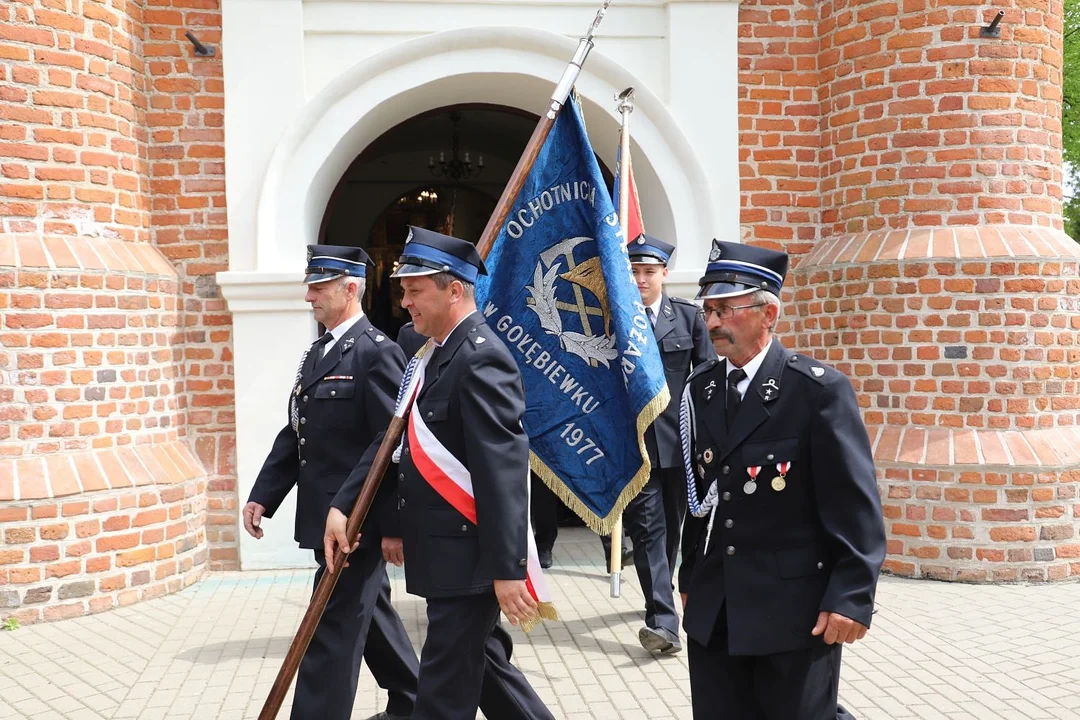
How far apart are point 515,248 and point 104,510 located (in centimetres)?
323

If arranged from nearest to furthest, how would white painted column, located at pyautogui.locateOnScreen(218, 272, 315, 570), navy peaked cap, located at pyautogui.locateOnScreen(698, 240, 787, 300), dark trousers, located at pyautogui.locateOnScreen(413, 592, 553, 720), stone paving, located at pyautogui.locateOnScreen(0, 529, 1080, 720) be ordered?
navy peaked cap, located at pyautogui.locateOnScreen(698, 240, 787, 300)
dark trousers, located at pyautogui.locateOnScreen(413, 592, 553, 720)
stone paving, located at pyautogui.locateOnScreen(0, 529, 1080, 720)
white painted column, located at pyautogui.locateOnScreen(218, 272, 315, 570)

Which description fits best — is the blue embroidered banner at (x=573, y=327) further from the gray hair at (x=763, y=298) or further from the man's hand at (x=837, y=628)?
the man's hand at (x=837, y=628)

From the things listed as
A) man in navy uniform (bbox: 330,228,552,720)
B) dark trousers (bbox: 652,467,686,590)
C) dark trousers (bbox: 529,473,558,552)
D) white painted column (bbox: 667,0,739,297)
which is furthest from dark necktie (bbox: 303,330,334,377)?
white painted column (bbox: 667,0,739,297)

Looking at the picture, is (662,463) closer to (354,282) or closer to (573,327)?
(573,327)

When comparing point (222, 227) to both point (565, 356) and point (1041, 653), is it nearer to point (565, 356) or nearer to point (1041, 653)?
point (565, 356)

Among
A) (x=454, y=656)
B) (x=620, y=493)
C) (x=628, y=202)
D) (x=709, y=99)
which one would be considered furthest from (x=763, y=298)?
(x=709, y=99)

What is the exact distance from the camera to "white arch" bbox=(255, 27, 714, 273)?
6656 millimetres

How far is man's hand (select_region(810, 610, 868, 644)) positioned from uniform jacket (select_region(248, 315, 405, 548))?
1844 millimetres

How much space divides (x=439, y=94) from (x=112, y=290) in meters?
2.77

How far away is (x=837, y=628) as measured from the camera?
2.64 m

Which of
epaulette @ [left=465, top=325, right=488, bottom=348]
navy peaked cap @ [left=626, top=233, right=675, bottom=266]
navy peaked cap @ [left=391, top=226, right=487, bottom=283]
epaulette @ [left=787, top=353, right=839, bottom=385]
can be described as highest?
navy peaked cap @ [left=626, top=233, right=675, bottom=266]

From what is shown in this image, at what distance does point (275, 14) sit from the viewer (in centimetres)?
660

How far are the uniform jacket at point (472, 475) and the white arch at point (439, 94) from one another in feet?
12.3

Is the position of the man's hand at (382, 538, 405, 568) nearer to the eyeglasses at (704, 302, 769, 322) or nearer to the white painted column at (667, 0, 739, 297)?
the eyeglasses at (704, 302, 769, 322)
